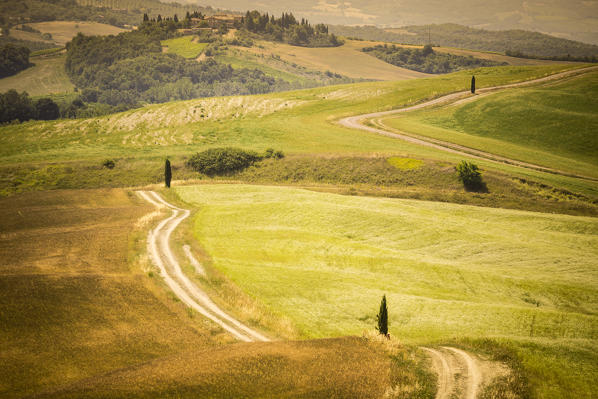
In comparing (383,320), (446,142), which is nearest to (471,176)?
(446,142)

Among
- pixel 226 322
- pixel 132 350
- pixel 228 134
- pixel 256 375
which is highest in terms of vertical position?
pixel 228 134

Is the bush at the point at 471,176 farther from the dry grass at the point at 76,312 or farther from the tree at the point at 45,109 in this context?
the tree at the point at 45,109

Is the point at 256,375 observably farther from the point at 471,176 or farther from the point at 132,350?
the point at 471,176

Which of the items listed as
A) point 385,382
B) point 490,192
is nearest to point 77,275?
point 385,382

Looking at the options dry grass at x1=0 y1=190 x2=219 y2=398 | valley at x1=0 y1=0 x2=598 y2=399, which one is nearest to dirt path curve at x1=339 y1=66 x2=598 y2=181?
valley at x1=0 y1=0 x2=598 y2=399

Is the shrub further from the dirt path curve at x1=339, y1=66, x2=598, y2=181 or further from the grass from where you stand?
the dirt path curve at x1=339, y1=66, x2=598, y2=181
